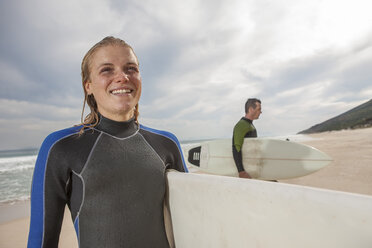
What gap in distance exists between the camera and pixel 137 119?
1.33 meters

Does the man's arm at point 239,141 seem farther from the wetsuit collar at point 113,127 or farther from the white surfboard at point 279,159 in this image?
the wetsuit collar at point 113,127

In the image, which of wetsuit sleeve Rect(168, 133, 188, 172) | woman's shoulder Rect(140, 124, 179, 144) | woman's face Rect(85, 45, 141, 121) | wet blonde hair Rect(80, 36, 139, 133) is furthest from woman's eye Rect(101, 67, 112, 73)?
wetsuit sleeve Rect(168, 133, 188, 172)

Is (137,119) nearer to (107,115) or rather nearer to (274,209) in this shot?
(107,115)

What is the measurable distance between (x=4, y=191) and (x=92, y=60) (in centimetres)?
680

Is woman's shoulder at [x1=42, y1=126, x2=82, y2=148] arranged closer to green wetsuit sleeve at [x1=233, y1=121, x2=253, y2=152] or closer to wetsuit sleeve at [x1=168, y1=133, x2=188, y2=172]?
wetsuit sleeve at [x1=168, y1=133, x2=188, y2=172]

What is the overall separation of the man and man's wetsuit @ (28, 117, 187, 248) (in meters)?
2.37

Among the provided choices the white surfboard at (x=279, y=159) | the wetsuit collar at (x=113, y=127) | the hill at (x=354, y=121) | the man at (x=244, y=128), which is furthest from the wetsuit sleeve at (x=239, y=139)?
the hill at (x=354, y=121)

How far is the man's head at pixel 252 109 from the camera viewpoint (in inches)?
129

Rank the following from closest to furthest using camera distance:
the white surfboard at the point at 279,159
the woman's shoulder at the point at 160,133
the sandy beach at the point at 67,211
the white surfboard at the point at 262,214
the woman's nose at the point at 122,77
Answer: the white surfboard at the point at 262,214, the woman's nose at the point at 122,77, the woman's shoulder at the point at 160,133, the sandy beach at the point at 67,211, the white surfboard at the point at 279,159

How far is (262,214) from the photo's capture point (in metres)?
0.92

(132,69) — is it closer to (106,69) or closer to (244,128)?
(106,69)

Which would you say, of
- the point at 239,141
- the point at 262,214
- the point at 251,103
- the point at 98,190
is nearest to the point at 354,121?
the point at 251,103

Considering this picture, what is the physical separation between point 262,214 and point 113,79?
3.30 ft

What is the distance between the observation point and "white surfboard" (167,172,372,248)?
71 cm
